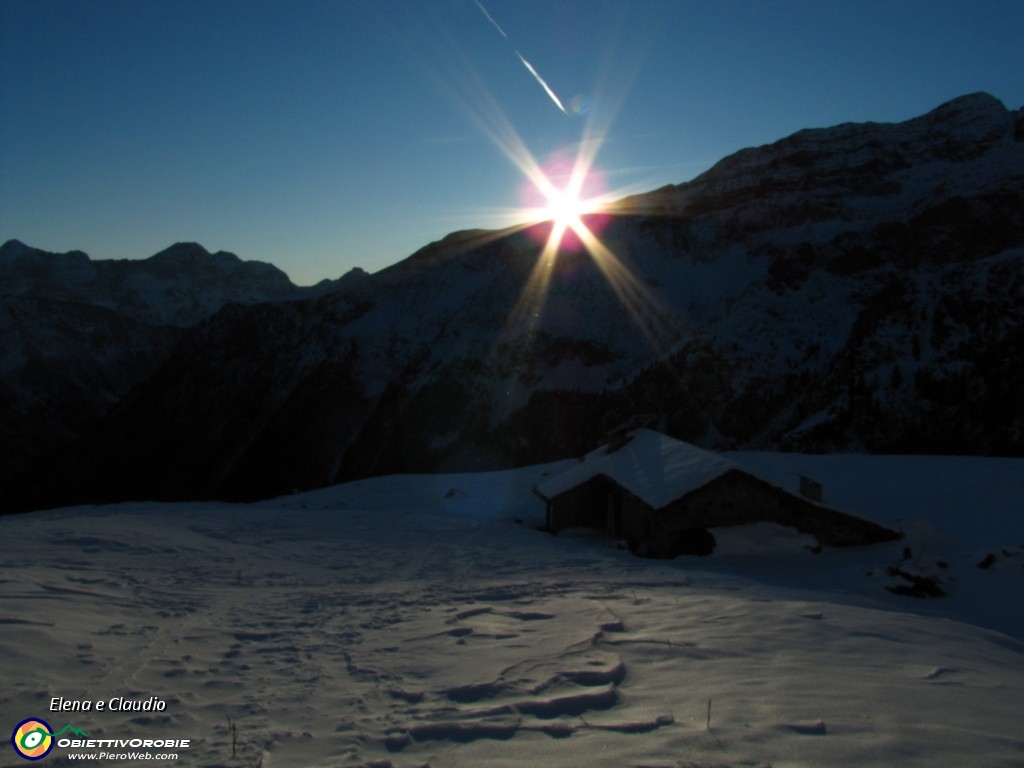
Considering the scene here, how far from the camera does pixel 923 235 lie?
52.0m

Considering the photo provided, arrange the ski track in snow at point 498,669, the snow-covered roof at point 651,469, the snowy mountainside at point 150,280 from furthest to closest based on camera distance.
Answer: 1. the snowy mountainside at point 150,280
2. the snow-covered roof at point 651,469
3. the ski track in snow at point 498,669

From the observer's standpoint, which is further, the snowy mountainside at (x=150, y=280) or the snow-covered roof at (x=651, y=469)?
the snowy mountainside at (x=150, y=280)

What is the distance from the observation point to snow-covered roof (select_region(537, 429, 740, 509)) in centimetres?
1535

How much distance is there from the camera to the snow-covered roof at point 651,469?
15352 millimetres

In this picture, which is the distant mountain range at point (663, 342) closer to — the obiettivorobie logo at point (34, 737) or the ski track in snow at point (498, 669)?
the ski track in snow at point (498, 669)

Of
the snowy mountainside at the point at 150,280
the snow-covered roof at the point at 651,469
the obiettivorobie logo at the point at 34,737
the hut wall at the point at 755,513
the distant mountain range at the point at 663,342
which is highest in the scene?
the snowy mountainside at the point at 150,280

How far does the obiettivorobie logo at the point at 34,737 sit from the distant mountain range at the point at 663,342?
24565mm

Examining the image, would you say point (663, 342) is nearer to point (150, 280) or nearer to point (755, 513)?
point (755, 513)

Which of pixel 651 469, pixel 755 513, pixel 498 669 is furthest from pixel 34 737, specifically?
pixel 651 469

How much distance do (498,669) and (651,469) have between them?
1311 centimetres

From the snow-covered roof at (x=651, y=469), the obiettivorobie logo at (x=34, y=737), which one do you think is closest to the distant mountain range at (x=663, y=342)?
the snow-covered roof at (x=651, y=469)

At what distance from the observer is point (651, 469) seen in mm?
18031

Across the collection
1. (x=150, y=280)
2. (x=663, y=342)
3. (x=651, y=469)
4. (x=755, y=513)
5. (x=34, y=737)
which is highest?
(x=150, y=280)

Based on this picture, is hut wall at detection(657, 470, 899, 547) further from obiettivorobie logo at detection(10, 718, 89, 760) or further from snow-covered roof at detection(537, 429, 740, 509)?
obiettivorobie logo at detection(10, 718, 89, 760)
